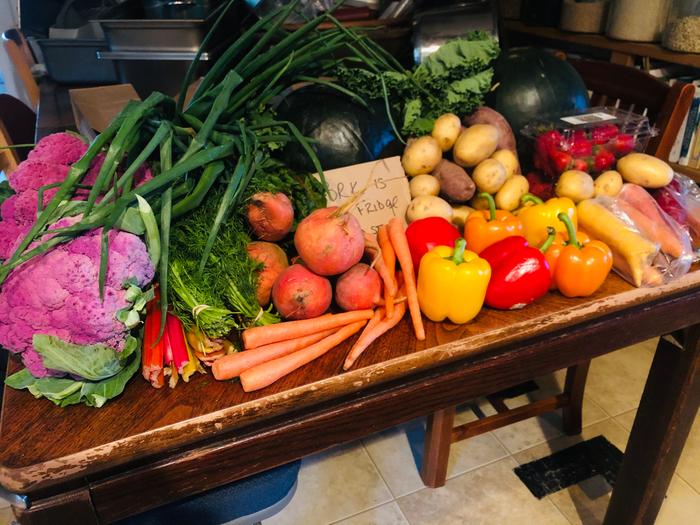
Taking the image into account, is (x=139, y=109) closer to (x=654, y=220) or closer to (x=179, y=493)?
(x=179, y=493)

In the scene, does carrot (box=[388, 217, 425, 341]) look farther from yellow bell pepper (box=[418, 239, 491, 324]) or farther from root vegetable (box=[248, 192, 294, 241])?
root vegetable (box=[248, 192, 294, 241])

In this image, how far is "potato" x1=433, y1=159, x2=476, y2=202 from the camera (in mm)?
1012

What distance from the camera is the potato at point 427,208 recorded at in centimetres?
96

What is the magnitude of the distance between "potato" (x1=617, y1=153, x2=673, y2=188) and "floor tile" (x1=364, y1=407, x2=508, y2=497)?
0.97 m

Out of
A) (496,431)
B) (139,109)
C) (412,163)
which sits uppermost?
(139,109)

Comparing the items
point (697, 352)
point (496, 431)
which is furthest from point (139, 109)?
point (496, 431)

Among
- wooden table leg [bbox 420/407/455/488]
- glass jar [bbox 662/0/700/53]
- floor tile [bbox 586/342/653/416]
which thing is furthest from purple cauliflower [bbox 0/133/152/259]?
glass jar [bbox 662/0/700/53]

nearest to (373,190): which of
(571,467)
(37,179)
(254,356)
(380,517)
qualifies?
(254,356)

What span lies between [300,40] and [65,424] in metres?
0.72

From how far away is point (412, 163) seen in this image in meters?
1.03

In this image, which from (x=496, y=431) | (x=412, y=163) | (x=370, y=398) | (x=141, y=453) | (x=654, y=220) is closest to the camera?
(x=141, y=453)

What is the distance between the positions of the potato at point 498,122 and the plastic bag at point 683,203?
0.29m

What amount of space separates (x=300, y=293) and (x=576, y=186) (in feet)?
1.83

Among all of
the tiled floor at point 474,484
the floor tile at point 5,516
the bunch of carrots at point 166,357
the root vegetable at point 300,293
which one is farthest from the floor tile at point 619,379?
the floor tile at point 5,516
